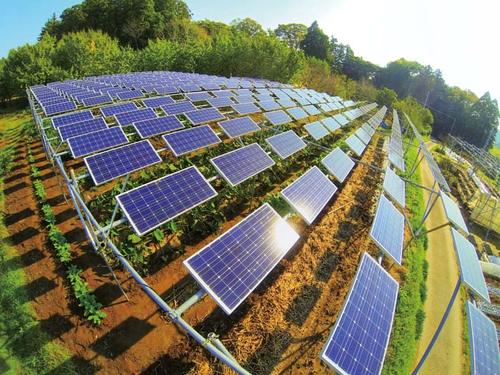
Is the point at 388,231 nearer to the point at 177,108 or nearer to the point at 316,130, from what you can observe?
the point at 316,130

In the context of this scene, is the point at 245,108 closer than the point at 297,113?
Yes

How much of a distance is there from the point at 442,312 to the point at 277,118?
16.4 metres

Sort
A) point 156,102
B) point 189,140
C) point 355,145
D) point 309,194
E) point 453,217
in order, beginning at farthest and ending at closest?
point 156,102, point 355,145, point 189,140, point 453,217, point 309,194

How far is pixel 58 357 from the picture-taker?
7488mm

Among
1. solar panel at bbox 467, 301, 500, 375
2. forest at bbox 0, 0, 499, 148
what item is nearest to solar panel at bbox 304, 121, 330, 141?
solar panel at bbox 467, 301, 500, 375

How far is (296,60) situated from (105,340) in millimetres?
54604

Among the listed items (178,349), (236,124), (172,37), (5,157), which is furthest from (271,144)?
(172,37)

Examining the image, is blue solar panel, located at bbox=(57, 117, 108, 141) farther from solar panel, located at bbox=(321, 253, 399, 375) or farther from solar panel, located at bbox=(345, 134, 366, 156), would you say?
solar panel, located at bbox=(345, 134, 366, 156)

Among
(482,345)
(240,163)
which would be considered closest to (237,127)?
(240,163)

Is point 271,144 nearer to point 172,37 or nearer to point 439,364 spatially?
point 439,364

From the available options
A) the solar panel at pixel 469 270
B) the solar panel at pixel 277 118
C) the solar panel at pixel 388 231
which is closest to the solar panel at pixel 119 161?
the solar panel at pixel 388 231

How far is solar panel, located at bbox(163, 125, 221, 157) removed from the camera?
13771 millimetres

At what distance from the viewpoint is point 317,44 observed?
9856 centimetres

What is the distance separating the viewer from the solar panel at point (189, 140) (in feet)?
45.2
